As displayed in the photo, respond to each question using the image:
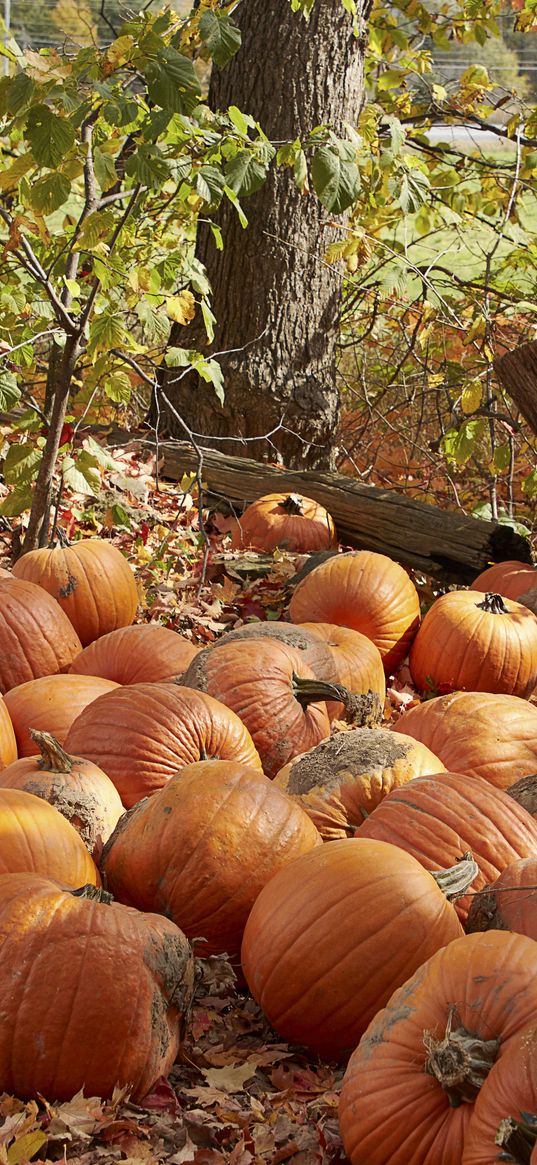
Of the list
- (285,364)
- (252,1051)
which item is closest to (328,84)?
(285,364)

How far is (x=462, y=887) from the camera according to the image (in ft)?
8.44

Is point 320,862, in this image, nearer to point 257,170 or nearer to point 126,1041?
point 126,1041

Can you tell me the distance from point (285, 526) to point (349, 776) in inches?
122

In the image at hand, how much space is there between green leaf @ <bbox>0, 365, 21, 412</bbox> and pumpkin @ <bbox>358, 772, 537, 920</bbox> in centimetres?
249

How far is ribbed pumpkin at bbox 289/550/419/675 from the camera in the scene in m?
5.12

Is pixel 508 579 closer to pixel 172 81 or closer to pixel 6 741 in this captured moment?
pixel 6 741

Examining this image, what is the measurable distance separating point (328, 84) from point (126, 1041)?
631cm

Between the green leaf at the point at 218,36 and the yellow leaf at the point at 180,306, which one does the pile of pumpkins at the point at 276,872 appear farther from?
the green leaf at the point at 218,36

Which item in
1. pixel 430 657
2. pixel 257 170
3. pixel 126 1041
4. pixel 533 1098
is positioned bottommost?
pixel 430 657

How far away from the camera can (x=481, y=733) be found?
3.70 m

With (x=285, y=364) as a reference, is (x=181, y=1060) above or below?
below

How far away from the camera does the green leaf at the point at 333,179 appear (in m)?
4.21

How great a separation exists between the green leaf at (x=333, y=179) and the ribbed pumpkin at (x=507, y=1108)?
10.7ft

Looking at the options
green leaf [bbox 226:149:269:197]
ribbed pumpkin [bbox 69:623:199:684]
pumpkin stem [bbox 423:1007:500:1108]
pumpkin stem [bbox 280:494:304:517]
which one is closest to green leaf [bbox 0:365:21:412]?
ribbed pumpkin [bbox 69:623:199:684]
